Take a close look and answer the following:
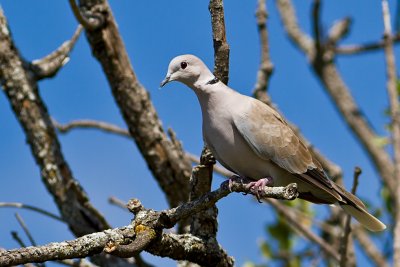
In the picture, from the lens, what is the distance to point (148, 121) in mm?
6145

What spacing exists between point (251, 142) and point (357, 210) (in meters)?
0.83

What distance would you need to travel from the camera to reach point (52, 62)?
6.06 meters

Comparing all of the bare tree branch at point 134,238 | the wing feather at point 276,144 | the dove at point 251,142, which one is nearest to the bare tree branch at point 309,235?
the dove at point 251,142

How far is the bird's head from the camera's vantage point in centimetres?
495

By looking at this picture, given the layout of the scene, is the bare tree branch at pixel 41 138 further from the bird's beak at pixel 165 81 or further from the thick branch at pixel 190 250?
the thick branch at pixel 190 250

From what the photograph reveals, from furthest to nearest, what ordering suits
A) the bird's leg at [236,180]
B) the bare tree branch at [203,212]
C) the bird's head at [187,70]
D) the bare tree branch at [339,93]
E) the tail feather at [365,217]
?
1. the bare tree branch at [339,93]
2. the tail feather at [365,217]
3. the bird's head at [187,70]
4. the bare tree branch at [203,212]
5. the bird's leg at [236,180]

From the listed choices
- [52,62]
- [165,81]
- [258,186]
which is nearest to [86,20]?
[52,62]

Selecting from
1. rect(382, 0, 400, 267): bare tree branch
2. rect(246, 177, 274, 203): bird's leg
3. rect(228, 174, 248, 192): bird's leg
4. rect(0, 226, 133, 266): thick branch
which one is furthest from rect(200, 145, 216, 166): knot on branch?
rect(382, 0, 400, 267): bare tree branch

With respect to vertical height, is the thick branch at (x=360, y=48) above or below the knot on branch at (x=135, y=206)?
above

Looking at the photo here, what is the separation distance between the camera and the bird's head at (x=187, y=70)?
16.2 ft

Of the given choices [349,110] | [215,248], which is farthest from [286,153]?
[349,110]

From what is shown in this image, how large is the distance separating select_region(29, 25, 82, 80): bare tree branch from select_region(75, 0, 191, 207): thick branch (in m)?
0.17

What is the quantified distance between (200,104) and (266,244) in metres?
2.51

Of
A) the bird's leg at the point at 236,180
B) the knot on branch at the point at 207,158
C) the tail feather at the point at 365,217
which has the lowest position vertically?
the tail feather at the point at 365,217
